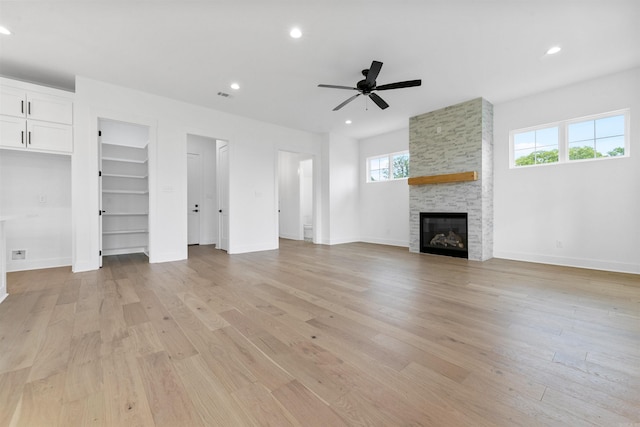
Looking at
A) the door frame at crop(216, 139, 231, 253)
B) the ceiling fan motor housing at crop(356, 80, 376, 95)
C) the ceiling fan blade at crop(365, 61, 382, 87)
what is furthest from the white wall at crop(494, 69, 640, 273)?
the door frame at crop(216, 139, 231, 253)

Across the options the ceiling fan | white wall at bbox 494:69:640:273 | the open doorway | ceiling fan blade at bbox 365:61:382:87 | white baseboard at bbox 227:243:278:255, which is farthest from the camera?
the open doorway

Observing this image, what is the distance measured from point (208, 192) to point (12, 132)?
3.60 m

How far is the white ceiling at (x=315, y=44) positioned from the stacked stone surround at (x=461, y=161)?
0.52 m

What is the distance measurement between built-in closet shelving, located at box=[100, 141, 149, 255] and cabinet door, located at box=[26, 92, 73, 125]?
1304mm

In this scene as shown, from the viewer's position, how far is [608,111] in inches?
152

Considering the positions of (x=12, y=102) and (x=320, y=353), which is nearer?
(x=320, y=353)

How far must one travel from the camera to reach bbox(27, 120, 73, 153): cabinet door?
11.8 ft

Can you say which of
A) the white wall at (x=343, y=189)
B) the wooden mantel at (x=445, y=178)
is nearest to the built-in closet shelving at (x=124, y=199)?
the white wall at (x=343, y=189)

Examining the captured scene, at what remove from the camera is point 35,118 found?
360 centimetres

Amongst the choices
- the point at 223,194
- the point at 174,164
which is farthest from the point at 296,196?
the point at 174,164

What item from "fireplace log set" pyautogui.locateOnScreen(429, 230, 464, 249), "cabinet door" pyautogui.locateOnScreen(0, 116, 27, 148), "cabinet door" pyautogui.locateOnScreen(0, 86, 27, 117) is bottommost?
"fireplace log set" pyautogui.locateOnScreen(429, 230, 464, 249)

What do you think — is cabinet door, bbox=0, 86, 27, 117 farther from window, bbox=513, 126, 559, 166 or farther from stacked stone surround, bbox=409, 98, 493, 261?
window, bbox=513, 126, 559, 166

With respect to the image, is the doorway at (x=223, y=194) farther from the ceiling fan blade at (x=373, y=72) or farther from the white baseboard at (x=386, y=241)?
the white baseboard at (x=386, y=241)

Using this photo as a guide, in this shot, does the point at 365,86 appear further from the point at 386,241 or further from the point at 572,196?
the point at 386,241
